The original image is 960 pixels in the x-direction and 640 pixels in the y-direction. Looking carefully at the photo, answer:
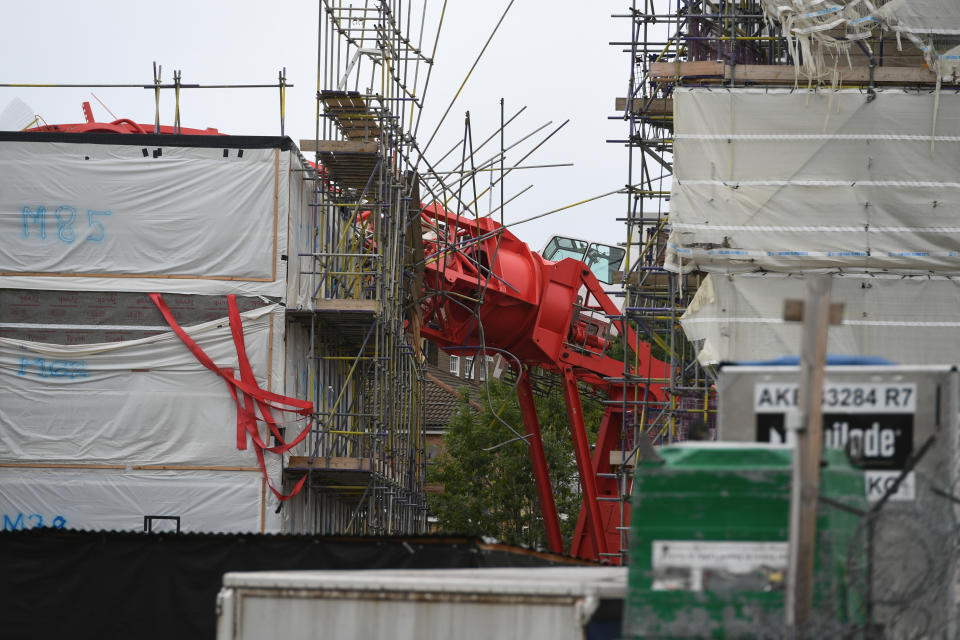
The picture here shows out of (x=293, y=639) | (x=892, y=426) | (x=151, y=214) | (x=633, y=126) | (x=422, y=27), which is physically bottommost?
(x=293, y=639)

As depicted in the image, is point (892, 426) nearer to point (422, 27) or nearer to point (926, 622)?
point (926, 622)

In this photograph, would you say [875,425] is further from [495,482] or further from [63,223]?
[495,482]

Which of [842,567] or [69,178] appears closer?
[842,567]

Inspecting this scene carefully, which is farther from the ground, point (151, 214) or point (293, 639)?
point (151, 214)

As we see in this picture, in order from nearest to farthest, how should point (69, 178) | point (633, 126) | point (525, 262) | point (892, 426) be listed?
1. point (892, 426)
2. point (69, 178)
3. point (633, 126)
4. point (525, 262)

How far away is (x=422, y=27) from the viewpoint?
971 inches

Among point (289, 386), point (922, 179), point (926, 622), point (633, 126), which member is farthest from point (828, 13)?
point (926, 622)

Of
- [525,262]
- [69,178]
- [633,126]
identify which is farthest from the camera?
[525,262]

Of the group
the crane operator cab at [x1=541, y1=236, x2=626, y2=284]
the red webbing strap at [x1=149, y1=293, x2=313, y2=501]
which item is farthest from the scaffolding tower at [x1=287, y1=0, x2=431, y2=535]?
the crane operator cab at [x1=541, y1=236, x2=626, y2=284]

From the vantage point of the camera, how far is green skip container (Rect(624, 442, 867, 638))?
7570 mm

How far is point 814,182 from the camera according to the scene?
66.5 ft

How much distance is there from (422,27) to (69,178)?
23.0ft

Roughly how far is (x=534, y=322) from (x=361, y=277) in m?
4.41

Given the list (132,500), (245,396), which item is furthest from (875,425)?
(132,500)
